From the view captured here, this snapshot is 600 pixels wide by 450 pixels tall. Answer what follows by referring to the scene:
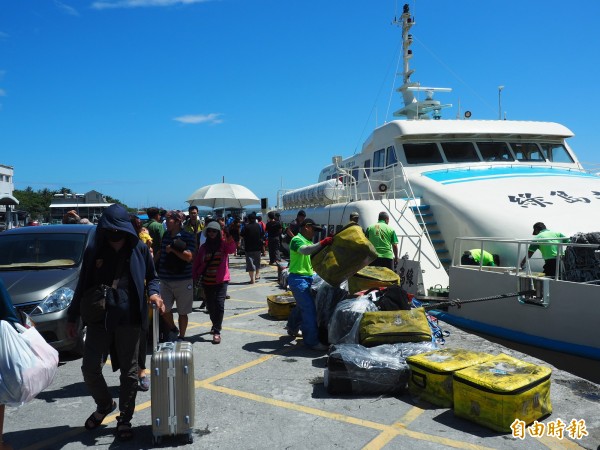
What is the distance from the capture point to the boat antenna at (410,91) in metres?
15.0

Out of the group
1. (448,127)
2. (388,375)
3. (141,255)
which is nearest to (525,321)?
(388,375)

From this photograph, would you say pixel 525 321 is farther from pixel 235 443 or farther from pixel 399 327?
pixel 235 443

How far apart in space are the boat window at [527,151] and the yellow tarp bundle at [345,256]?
710cm

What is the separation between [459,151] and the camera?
36.8 ft

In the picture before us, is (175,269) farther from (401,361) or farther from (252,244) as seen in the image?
(252,244)

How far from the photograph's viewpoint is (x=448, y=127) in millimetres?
11086

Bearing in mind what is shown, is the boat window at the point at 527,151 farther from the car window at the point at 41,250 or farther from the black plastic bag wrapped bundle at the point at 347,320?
the car window at the point at 41,250

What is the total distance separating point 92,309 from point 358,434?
2.20 meters

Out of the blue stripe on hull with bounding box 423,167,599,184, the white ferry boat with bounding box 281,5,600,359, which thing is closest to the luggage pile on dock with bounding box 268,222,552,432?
the white ferry boat with bounding box 281,5,600,359

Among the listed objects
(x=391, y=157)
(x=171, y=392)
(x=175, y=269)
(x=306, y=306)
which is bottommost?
(x=171, y=392)

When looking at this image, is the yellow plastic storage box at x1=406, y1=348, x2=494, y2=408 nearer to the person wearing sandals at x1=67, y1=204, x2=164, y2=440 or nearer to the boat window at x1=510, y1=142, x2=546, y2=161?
the person wearing sandals at x1=67, y1=204, x2=164, y2=440

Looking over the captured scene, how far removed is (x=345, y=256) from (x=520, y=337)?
7.57 feet

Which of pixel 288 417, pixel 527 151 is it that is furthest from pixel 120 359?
pixel 527 151

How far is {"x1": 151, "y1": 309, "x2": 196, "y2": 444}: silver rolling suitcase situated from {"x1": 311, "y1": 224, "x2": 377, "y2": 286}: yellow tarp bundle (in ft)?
8.95
